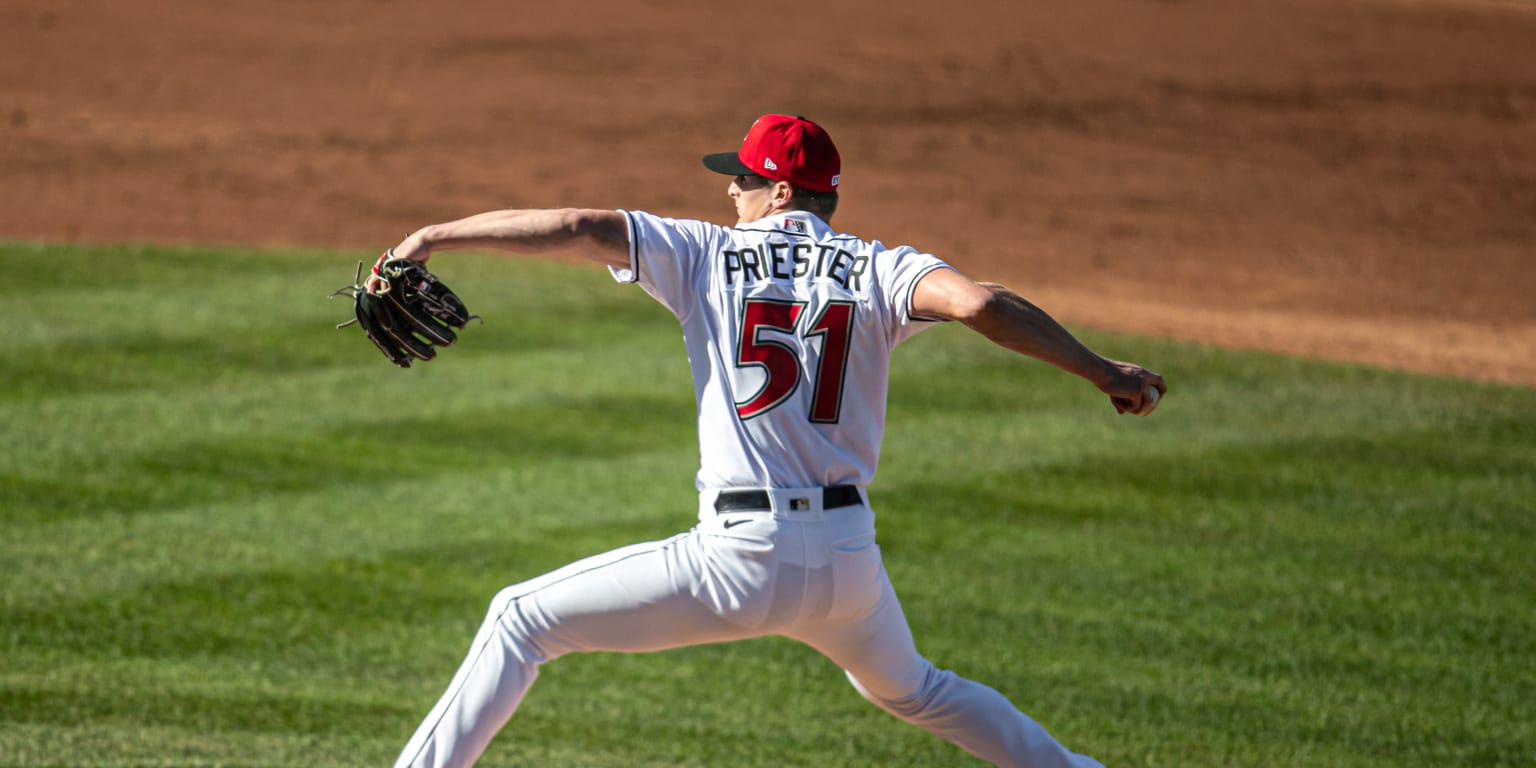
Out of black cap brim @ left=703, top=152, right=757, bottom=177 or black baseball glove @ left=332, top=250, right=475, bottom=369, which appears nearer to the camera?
black baseball glove @ left=332, top=250, right=475, bottom=369

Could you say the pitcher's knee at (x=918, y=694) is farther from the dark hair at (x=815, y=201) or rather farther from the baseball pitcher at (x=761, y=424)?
the dark hair at (x=815, y=201)

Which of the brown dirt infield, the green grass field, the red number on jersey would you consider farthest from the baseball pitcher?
the brown dirt infield

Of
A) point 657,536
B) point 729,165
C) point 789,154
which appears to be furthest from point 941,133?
point 789,154

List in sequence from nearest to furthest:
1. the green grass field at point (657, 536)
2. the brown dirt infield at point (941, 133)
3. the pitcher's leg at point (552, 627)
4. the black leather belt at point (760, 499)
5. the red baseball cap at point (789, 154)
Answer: the pitcher's leg at point (552, 627) < the black leather belt at point (760, 499) < the red baseball cap at point (789, 154) < the green grass field at point (657, 536) < the brown dirt infield at point (941, 133)

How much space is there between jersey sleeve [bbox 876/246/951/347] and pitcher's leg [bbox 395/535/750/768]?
764mm

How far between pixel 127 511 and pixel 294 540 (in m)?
0.83

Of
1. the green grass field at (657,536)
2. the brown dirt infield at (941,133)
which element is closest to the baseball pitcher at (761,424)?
the green grass field at (657,536)

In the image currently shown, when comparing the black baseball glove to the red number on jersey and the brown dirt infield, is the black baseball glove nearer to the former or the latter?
the red number on jersey

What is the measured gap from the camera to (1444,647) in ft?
23.1

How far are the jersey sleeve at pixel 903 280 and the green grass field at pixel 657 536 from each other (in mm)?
2142

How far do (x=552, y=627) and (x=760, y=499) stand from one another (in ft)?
1.93

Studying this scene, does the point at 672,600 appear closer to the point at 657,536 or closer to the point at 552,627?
the point at 552,627

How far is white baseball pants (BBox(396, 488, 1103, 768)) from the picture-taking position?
4.09 m

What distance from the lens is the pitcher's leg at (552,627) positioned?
4.07 meters
